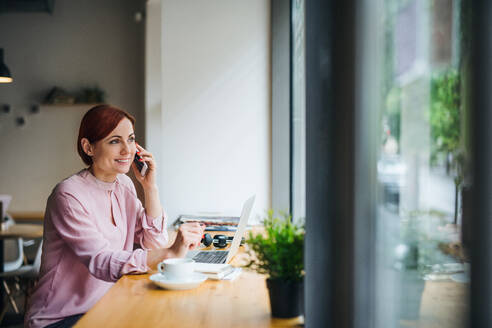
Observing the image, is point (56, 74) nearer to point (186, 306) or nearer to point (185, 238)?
point (185, 238)

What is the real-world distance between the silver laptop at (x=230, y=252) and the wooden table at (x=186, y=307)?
189 mm

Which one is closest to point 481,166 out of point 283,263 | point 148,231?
point 283,263

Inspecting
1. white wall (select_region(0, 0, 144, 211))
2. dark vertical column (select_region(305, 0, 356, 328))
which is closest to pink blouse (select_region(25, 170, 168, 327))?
dark vertical column (select_region(305, 0, 356, 328))

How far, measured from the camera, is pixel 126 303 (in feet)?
4.64

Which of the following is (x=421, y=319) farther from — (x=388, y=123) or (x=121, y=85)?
(x=121, y=85)

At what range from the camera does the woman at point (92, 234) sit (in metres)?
1.71

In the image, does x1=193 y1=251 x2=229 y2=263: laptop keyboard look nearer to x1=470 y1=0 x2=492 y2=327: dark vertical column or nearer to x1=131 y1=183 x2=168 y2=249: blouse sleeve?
x1=131 y1=183 x2=168 y2=249: blouse sleeve

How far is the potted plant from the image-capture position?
1.17 meters

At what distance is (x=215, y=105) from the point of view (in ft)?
11.4

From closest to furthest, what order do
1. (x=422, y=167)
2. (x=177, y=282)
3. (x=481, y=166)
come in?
1. (x=481, y=166)
2. (x=422, y=167)
3. (x=177, y=282)

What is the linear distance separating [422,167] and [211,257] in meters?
1.35

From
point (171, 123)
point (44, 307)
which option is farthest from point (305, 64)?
point (171, 123)

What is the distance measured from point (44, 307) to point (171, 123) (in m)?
1.95

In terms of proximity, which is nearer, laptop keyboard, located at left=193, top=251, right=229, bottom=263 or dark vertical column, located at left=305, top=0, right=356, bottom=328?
dark vertical column, located at left=305, top=0, right=356, bottom=328
